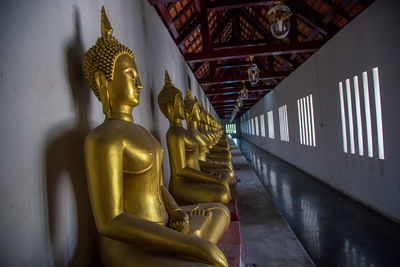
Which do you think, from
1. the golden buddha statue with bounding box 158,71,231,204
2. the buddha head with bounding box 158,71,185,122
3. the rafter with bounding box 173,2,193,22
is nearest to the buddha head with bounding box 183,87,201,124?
the buddha head with bounding box 158,71,185,122

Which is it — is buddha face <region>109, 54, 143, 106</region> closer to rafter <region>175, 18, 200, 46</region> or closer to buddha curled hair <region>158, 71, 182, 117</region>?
buddha curled hair <region>158, 71, 182, 117</region>

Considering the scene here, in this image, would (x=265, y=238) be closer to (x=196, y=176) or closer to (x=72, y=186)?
(x=196, y=176)

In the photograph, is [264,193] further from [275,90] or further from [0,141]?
[275,90]

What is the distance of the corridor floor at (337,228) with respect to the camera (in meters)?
3.02

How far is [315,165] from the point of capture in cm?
766

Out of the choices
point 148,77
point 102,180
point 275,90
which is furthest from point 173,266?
point 275,90

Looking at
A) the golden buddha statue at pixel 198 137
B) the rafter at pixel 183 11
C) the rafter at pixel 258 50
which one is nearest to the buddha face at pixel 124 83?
the golden buddha statue at pixel 198 137

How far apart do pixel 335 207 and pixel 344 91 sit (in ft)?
7.56

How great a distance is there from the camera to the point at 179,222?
148 cm

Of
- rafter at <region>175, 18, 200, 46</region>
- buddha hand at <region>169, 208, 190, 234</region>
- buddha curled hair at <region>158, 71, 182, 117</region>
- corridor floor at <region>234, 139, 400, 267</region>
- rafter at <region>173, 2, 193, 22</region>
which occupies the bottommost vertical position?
corridor floor at <region>234, 139, 400, 267</region>

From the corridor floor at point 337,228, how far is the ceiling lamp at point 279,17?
113 inches

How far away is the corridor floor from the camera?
3.02 meters

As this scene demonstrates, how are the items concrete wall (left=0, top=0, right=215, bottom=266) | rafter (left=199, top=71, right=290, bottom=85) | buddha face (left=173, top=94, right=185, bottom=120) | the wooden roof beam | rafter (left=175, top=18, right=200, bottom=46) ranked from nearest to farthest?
concrete wall (left=0, top=0, right=215, bottom=266), buddha face (left=173, top=94, right=185, bottom=120), the wooden roof beam, rafter (left=175, top=18, right=200, bottom=46), rafter (left=199, top=71, right=290, bottom=85)

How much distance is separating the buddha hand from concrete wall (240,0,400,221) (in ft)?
12.1
